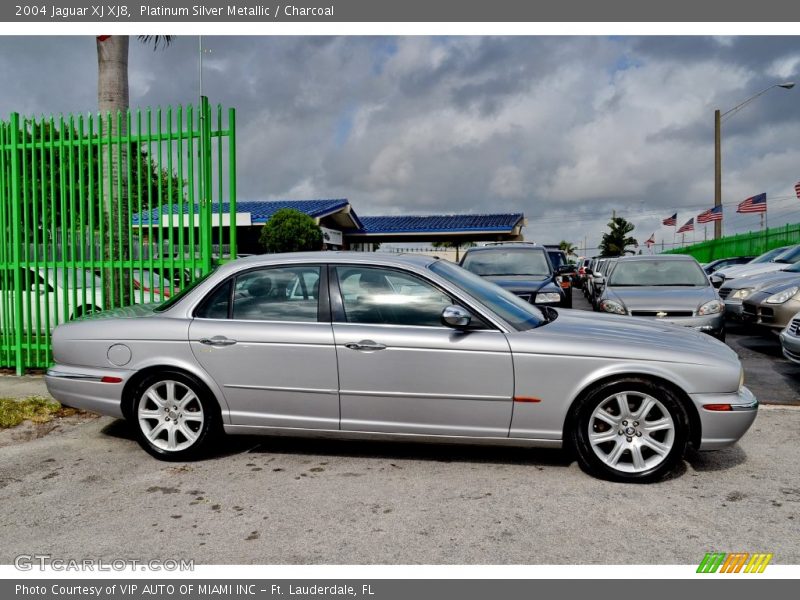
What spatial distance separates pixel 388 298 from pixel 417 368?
54cm

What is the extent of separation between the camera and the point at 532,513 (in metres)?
3.76

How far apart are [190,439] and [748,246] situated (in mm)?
31794

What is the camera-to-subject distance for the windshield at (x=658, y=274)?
33.0 feet

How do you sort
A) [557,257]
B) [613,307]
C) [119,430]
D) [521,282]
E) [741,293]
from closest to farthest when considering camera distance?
1. [119,430]
2. [613,307]
3. [521,282]
4. [741,293]
5. [557,257]

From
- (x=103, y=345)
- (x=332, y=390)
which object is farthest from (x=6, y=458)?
(x=332, y=390)

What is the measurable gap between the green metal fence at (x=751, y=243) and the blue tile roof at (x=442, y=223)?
10633 mm

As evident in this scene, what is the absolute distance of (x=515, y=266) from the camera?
1107 centimetres

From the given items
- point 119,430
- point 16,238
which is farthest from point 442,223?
point 119,430

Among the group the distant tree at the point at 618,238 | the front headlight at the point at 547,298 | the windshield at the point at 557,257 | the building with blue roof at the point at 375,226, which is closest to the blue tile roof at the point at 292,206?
the building with blue roof at the point at 375,226

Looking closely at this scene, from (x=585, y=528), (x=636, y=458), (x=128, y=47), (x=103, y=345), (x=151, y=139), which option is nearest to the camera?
(x=585, y=528)

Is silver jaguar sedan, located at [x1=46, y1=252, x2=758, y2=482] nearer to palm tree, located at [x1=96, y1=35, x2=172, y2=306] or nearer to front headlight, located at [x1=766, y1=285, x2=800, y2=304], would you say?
palm tree, located at [x1=96, y1=35, x2=172, y2=306]

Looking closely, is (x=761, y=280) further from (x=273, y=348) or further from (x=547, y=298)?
(x=273, y=348)

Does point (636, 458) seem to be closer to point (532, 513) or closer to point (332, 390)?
point (532, 513)

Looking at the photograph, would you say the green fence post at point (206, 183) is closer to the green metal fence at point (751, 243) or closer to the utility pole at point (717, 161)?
the green metal fence at point (751, 243)
